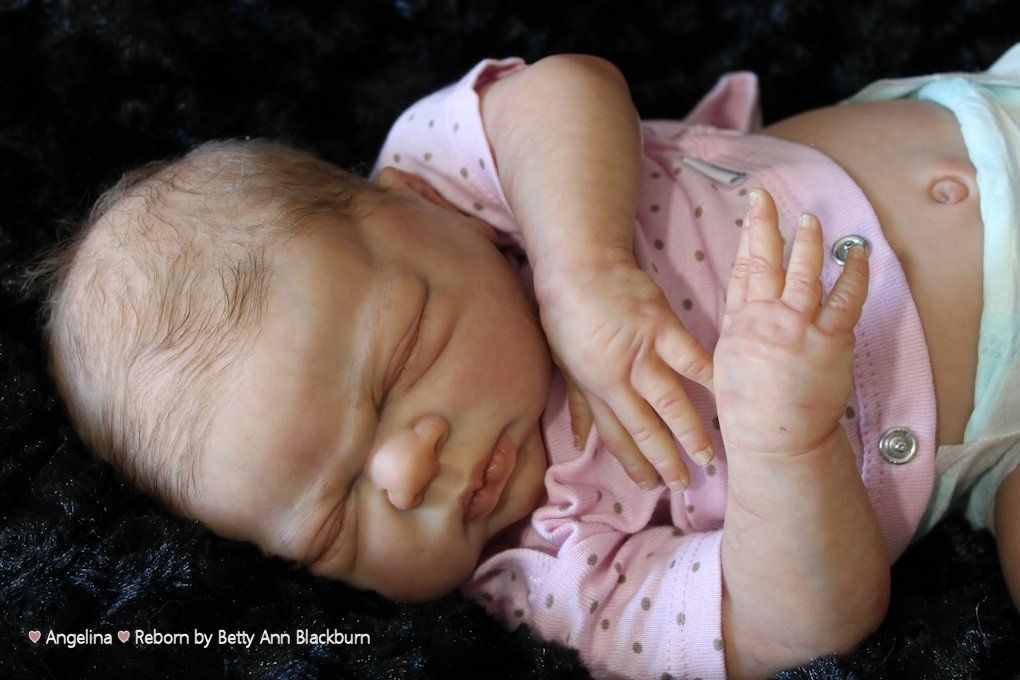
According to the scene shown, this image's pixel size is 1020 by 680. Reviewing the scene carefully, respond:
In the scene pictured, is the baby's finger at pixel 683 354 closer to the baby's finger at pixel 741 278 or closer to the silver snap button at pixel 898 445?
the baby's finger at pixel 741 278

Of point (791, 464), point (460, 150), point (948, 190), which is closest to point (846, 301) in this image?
point (791, 464)

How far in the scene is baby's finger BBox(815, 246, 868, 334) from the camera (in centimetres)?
105

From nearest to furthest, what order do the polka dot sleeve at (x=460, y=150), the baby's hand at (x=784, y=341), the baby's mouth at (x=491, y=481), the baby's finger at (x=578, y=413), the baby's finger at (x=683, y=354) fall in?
the baby's hand at (x=784, y=341) < the baby's finger at (x=683, y=354) < the baby's mouth at (x=491, y=481) < the baby's finger at (x=578, y=413) < the polka dot sleeve at (x=460, y=150)

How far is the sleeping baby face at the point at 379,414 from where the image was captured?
1.19 meters

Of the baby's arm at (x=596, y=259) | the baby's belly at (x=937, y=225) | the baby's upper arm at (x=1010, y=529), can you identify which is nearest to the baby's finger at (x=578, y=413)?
the baby's arm at (x=596, y=259)

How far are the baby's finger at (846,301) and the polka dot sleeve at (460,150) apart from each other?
1.96 feet

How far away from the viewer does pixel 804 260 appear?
41.3 inches

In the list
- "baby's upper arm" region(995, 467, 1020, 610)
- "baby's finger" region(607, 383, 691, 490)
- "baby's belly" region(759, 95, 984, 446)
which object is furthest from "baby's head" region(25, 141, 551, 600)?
"baby's upper arm" region(995, 467, 1020, 610)

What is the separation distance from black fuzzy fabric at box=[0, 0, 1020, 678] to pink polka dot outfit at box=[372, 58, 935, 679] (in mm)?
113

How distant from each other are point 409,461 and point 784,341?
451 millimetres

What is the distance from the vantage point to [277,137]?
1796mm

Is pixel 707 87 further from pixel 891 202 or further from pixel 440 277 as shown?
pixel 440 277

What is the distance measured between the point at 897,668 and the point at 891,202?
62 cm

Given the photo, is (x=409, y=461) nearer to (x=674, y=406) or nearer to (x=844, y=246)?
(x=674, y=406)
